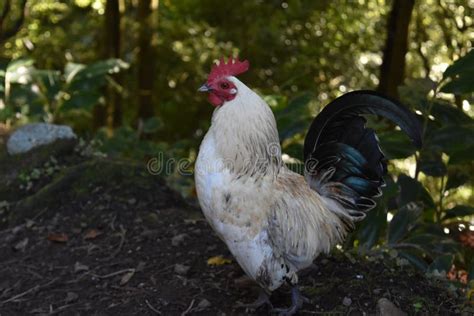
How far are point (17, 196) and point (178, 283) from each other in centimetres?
198

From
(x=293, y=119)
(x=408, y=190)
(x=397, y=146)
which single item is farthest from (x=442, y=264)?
(x=293, y=119)

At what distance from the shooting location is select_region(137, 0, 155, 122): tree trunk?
843cm

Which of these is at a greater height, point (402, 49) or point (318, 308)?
point (402, 49)

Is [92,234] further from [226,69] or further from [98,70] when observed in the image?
[98,70]

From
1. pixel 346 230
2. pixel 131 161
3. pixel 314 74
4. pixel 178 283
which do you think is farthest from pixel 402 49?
pixel 178 283

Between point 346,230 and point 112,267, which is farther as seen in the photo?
point 112,267

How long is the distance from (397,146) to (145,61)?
5.28m

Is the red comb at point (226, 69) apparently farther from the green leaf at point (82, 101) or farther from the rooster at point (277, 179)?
the green leaf at point (82, 101)

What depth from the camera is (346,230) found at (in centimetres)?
346

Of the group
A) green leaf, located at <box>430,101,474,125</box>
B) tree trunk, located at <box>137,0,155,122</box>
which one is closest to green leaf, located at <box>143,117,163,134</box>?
tree trunk, located at <box>137,0,155,122</box>

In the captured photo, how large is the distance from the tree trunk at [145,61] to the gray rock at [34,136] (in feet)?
9.48

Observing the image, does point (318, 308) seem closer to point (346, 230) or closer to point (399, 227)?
point (346, 230)

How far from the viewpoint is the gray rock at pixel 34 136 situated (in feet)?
17.7

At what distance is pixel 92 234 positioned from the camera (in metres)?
4.34
